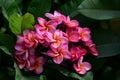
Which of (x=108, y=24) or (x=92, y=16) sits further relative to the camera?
(x=108, y=24)

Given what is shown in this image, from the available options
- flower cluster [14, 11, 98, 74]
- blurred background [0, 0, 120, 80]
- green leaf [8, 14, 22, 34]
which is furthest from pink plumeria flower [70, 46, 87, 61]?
green leaf [8, 14, 22, 34]

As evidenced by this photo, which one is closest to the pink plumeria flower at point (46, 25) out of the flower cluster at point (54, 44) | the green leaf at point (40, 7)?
the flower cluster at point (54, 44)

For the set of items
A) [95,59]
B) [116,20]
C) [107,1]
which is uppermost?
[107,1]

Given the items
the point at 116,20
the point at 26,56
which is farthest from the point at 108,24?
the point at 26,56

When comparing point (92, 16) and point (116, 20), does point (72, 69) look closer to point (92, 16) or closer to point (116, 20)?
point (92, 16)

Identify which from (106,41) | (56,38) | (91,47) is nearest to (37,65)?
(56,38)

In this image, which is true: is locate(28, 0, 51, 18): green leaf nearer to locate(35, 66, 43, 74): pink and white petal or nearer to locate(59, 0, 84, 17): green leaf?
locate(59, 0, 84, 17): green leaf

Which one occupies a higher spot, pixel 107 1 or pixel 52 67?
pixel 107 1

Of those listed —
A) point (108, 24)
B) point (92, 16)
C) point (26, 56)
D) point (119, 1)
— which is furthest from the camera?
point (108, 24)
